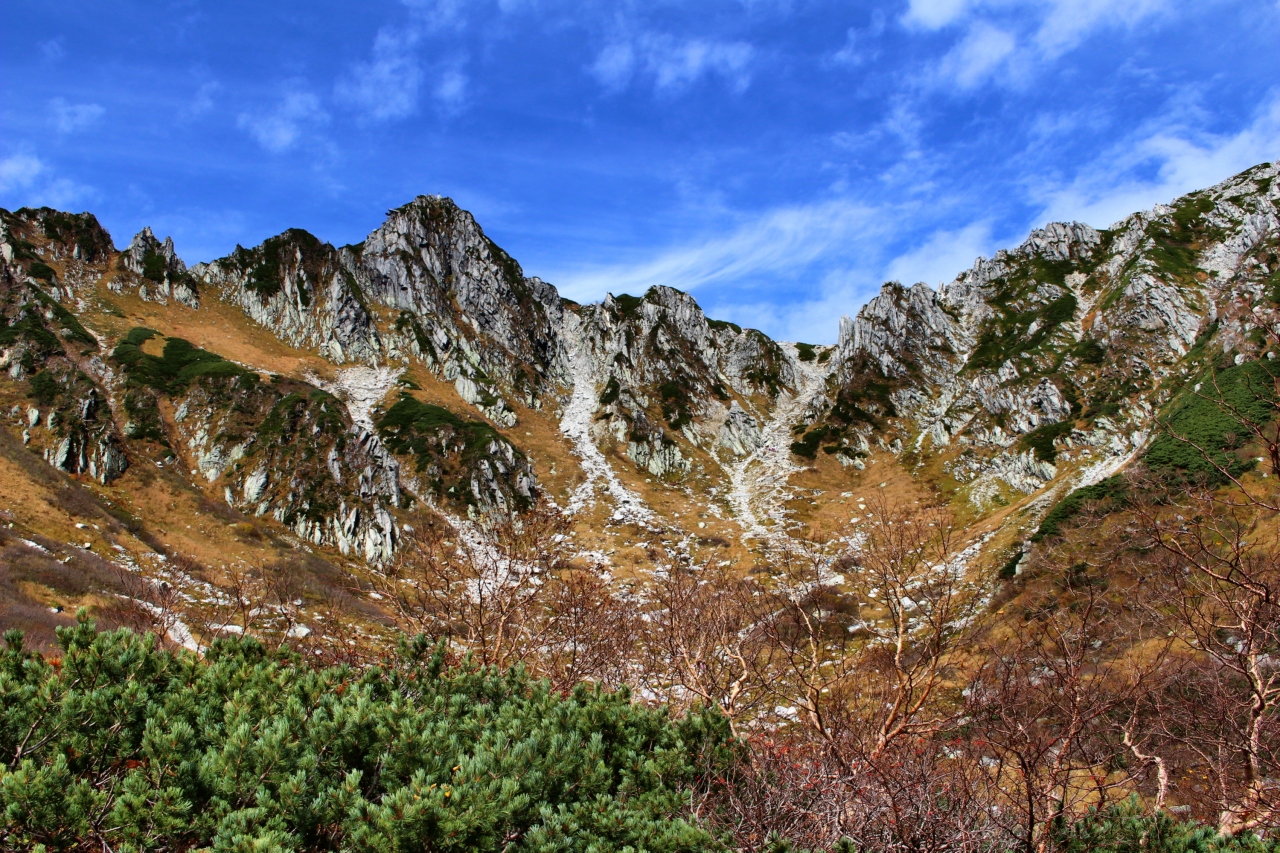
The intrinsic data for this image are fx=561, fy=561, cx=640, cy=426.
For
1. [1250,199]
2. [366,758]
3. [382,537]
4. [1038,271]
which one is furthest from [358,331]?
[1250,199]

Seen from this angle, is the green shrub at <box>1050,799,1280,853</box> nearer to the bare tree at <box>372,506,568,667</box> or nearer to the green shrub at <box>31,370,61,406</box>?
the bare tree at <box>372,506,568,667</box>

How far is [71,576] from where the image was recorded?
2272 cm

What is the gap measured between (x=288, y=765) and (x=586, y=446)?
74.7m

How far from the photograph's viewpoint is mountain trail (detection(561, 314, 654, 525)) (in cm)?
6250

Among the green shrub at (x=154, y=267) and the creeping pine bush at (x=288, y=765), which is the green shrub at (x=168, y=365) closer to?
the green shrub at (x=154, y=267)

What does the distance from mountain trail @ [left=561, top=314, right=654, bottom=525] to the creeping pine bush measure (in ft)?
174

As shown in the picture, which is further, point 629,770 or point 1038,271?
point 1038,271

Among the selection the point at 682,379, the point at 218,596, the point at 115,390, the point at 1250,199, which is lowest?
the point at 218,596

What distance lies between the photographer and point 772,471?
77438 millimetres

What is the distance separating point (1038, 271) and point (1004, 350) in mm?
27999

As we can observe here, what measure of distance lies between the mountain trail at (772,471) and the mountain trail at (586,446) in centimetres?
1209

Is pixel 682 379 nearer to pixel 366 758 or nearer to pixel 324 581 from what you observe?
pixel 324 581

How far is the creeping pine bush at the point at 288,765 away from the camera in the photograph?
4.03m

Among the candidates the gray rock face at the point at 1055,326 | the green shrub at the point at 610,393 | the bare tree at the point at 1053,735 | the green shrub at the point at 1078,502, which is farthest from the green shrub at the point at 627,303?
the bare tree at the point at 1053,735
